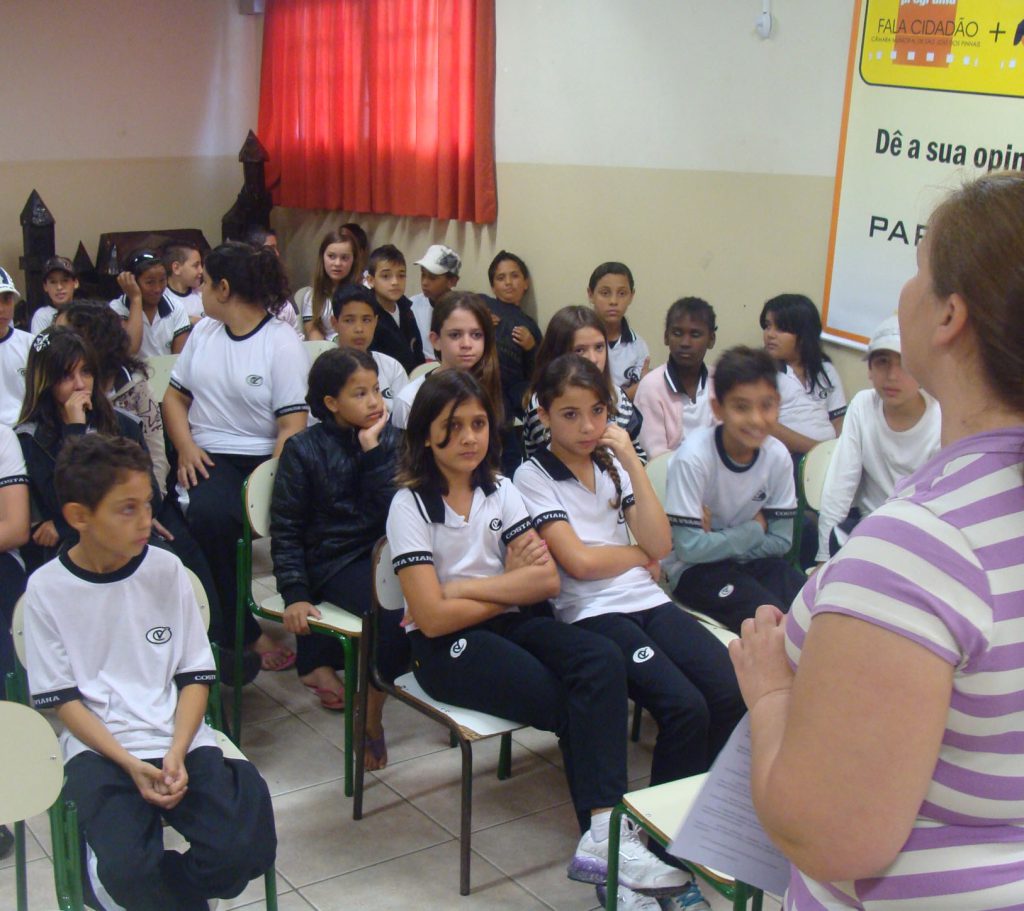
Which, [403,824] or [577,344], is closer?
[403,824]

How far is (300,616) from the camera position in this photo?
2.80 metres

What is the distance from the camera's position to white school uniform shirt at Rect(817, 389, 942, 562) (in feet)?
10.2

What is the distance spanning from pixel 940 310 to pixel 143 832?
65.0 inches

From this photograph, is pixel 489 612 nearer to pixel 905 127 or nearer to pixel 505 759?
pixel 505 759

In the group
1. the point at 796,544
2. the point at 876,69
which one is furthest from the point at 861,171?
the point at 796,544

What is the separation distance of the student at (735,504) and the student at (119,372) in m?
1.48

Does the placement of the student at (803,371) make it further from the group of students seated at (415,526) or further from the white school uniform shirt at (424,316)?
the white school uniform shirt at (424,316)

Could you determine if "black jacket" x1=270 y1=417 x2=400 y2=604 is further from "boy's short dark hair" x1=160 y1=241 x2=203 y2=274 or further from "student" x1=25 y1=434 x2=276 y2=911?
"boy's short dark hair" x1=160 y1=241 x2=203 y2=274

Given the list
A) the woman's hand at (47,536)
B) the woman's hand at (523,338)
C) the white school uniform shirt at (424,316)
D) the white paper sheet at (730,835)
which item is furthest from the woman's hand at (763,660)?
the white school uniform shirt at (424,316)

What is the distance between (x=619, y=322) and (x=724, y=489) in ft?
5.84

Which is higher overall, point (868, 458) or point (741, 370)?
point (741, 370)

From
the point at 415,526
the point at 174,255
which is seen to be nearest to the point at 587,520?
the point at 415,526

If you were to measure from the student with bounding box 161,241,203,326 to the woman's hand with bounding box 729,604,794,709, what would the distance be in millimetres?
4812

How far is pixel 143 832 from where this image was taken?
193 cm
